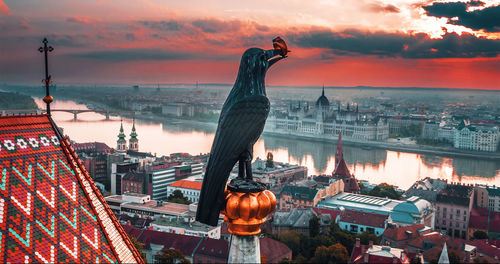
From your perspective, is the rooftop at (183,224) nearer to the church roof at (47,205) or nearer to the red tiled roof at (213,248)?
the red tiled roof at (213,248)

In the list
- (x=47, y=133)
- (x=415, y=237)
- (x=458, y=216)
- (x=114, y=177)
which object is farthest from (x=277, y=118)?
(x=47, y=133)

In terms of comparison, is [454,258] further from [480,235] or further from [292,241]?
[480,235]

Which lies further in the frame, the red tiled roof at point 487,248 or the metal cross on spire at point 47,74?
the red tiled roof at point 487,248

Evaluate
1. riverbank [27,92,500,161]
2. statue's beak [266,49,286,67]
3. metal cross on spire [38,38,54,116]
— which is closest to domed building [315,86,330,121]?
riverbank [27,92,500,161]

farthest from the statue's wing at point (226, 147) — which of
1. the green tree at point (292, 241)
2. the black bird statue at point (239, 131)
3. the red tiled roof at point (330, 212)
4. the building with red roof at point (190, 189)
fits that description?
the building with red roof at point (190, 189)

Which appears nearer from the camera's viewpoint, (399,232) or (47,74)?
(47,74)

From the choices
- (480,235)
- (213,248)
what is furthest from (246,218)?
(480,235)

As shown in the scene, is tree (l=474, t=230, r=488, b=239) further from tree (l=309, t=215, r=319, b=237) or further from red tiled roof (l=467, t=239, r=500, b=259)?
tree (l=309, t=215, r=319, b=237)

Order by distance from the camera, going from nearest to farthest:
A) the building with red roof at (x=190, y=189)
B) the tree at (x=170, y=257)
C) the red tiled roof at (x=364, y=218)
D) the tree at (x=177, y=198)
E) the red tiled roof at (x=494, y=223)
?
the tree at (x=170, y=257), the red tiled roof at (x=364, y=218), the red tiled roof at (x=494, y=223), the tree at (x=177, y=198), the building with red roof at (x=190, y=189)
